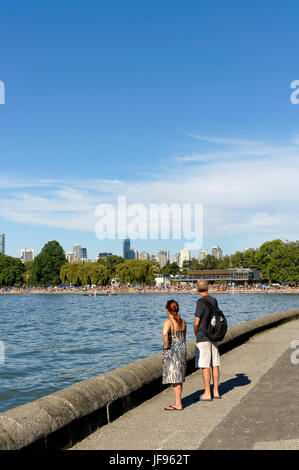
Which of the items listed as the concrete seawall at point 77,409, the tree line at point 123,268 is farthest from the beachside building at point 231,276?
the concrete seawall at point 77,409

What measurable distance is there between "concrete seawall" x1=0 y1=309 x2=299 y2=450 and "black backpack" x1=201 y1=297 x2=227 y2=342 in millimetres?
1260

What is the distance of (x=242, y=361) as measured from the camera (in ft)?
37.1

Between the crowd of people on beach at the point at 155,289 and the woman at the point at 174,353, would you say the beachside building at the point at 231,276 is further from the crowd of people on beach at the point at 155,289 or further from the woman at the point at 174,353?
the woman at the point at 174,353

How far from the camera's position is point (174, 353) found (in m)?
6.90

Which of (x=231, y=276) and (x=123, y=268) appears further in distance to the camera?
(x=231, y=276)

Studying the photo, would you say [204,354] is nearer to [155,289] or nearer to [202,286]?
[202,286]

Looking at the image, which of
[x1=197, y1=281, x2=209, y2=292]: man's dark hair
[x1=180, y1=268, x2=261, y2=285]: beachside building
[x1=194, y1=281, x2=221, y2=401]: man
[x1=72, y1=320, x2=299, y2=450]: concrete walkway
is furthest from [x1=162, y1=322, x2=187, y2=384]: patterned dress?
[x1=180, y1=268, x2=261, y2=285]: beachside building

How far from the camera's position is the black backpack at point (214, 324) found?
24.2 feet

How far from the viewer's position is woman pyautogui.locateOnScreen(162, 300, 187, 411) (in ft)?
22.5

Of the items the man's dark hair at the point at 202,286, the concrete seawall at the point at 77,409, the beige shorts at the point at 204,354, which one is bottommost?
the concrete seawall at the point at 77,409

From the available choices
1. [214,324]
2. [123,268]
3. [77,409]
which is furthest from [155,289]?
[77,409]

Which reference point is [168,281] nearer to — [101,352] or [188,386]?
[101,352]

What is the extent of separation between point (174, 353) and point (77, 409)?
1.64 m
